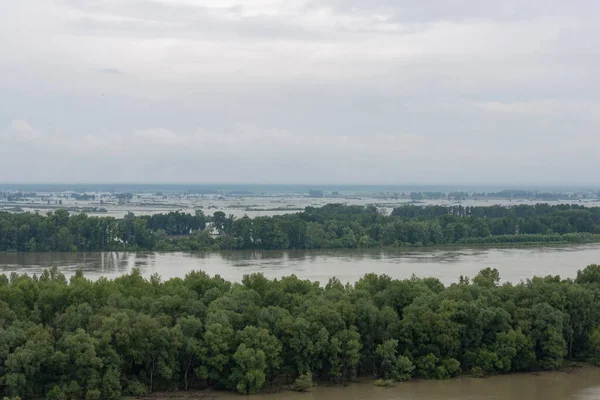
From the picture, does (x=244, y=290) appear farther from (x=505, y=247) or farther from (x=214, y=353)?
(x=505, y=247)

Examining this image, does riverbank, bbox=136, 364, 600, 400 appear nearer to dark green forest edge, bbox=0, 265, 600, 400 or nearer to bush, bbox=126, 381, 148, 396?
bush, bbox=126, 381, 148, 396

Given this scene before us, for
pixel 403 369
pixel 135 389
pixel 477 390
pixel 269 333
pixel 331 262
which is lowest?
pixel 477 390

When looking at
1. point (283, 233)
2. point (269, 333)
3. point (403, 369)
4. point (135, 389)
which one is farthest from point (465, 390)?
point (283, 233)

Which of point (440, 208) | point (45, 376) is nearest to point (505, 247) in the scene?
point (440, 208)

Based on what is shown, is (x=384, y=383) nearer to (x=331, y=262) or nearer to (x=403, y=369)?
(x=403, y=369)

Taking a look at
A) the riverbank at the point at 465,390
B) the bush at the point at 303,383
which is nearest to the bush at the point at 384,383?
the riverbank at the point at 465,390

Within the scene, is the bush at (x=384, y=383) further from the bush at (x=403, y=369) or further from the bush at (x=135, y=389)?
the bush at (x=135, y=389)
